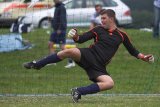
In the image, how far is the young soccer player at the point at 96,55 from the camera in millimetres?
10383

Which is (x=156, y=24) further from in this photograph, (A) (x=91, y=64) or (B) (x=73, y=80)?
(A) (x=91, y=64)

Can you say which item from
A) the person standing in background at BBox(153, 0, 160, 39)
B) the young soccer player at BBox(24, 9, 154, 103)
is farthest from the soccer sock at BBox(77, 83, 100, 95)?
the person standing in background at BBox(153, 0, 160, 39)

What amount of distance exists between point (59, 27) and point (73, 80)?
8.60 feet

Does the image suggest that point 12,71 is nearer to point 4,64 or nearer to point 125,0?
point 4,64

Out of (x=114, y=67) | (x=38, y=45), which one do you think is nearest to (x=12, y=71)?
(x=114, y=67)

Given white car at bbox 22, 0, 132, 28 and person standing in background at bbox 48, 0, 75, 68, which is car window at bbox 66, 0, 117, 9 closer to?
white car at bbox 22, 0, 132, 28

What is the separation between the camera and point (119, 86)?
13.8 m

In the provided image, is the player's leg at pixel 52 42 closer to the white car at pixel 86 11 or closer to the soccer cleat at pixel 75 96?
the white car at pixel 86 11

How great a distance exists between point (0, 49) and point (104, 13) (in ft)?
25.5

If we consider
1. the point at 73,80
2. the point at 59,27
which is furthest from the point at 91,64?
the point at 59,27

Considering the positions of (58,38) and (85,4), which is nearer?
(58,38)

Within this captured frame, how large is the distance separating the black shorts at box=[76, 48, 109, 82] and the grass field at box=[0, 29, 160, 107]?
1.51 feet

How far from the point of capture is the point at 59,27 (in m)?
16.8

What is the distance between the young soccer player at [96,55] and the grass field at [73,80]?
10.5 inches
